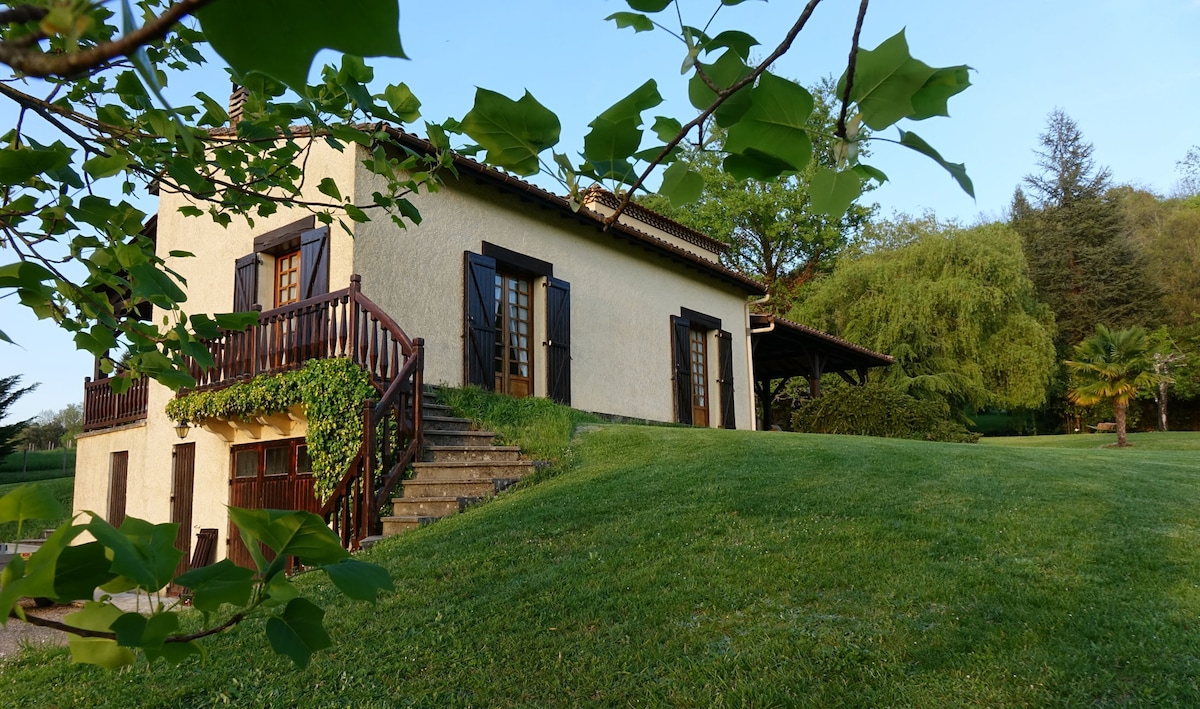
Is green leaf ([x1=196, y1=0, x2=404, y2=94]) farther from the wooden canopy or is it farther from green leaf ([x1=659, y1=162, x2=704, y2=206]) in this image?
the wooden canopy

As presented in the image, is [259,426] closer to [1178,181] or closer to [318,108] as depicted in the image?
[318,108]

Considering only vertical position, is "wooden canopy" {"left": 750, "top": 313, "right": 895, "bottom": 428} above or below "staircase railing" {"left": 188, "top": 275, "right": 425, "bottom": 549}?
above

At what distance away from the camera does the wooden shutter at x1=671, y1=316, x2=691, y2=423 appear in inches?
517

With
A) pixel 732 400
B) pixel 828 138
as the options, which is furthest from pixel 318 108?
pixel 732 400

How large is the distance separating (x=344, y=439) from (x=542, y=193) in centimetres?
470

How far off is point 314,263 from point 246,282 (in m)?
1.47

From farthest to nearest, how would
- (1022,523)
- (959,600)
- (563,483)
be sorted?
1. (563,483)
2. (1022,523)
3. (959,600)

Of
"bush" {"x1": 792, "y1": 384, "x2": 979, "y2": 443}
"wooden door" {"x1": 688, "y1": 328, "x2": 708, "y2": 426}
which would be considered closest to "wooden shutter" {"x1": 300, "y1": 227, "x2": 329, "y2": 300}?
"wooden door" {"x1": 688, "y1": 328, "x2": 708, "y2": 426}

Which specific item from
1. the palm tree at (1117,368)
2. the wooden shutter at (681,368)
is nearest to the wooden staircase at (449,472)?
the wooden shutter at (681,368)

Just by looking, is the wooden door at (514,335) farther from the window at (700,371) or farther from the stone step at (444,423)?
the window at (700,371)

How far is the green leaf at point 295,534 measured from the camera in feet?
2.27

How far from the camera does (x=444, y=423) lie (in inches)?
330

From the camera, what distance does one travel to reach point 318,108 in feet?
7.72

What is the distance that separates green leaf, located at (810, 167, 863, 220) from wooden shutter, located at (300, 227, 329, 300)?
8.68 metres
